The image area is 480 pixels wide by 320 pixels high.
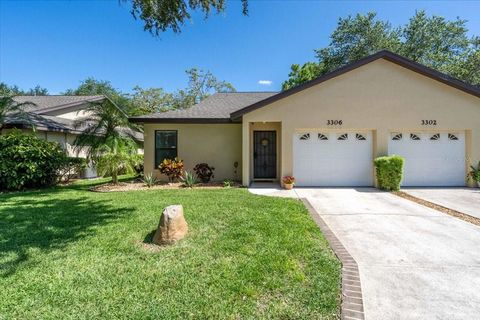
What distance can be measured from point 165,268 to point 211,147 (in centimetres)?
917

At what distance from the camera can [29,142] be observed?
10.5 m

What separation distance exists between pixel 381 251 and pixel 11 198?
10469 mm

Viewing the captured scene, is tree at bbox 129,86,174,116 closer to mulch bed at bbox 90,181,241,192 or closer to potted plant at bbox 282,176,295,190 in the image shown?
mulch bed at bbox 90,181,241,192

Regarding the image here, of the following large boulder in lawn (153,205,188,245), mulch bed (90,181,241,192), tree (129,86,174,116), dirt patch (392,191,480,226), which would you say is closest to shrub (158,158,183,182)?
mulch bed (90,181,241,192)

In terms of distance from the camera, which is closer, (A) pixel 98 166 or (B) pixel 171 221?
(B) pixel 171 221

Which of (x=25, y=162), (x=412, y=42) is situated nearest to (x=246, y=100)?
(x=25, y=162)

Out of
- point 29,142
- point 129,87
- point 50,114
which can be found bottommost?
point 29,142

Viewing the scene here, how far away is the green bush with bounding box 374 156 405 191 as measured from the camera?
9844mm

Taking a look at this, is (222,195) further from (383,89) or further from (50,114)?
(50,114)

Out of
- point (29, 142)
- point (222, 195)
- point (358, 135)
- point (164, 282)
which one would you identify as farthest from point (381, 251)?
point (29, 142)

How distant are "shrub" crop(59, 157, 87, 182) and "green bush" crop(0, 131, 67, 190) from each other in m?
0.62

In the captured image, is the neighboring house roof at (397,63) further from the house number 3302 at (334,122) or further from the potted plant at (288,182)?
the potted plant at (288,182)

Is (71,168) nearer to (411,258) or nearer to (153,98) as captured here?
(411,258)

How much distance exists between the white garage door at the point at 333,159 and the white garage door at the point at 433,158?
1215 mm
